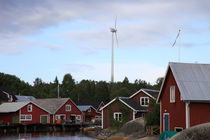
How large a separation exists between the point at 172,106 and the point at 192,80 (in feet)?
11.4

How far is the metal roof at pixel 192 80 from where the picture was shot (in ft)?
124

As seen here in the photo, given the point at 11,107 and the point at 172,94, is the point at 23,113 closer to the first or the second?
the point at 11,107

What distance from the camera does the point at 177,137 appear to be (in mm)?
20438

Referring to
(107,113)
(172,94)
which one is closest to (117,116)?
(107,113)

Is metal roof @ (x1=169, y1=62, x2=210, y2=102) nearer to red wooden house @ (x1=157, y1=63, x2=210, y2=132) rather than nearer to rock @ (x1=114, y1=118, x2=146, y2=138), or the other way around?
red wooden house @ (x1=157, y1=63, x2=210, y2=132)

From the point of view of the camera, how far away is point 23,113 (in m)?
82.3

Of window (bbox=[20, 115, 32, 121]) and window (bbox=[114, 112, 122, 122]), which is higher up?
window (bbox=[114, 112, 122, 122])

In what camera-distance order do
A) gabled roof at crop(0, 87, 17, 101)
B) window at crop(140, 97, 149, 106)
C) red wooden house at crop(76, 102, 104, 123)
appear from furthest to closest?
gabled roof at crop(0, 87, 17, 101) < red wooden house at crop(76, 102, 104, 123) < window at crop(140, 97, 149, 106)

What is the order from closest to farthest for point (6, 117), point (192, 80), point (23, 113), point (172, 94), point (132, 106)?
point (192, 80) < point (172, 94) < point (132, 106) < point (23, 113) < point (6, 117)

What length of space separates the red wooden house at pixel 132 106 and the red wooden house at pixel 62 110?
78.9 feet

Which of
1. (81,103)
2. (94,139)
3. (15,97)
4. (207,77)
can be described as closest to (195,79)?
(207,77)

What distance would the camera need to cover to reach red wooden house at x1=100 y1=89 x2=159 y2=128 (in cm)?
6175

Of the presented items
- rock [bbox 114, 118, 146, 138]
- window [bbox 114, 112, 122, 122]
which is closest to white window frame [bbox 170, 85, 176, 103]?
rock [bbox 114, 118, 146, 138]

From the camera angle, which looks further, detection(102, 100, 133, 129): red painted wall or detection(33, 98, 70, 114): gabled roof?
detection(33, 98, 70, 114): gabled roof
